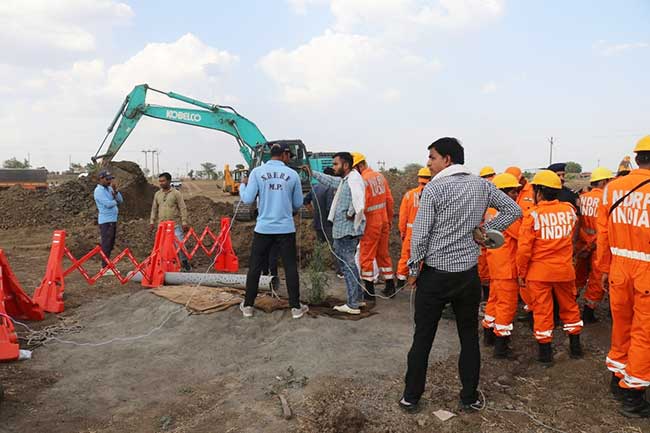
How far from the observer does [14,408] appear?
13.0ft

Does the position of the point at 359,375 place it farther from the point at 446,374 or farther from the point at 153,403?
the point at 153,403

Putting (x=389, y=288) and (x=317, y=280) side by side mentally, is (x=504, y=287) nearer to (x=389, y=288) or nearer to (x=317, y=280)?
(x=317, y=280)

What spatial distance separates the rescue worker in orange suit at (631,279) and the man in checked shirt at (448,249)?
0.83 m

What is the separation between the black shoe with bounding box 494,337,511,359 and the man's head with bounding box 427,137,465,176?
2215 mm

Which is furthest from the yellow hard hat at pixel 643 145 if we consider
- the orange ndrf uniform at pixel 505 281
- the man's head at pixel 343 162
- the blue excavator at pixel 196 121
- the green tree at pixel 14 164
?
the green tree at pixel 14 164

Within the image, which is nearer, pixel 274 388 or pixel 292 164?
pixel 274 388

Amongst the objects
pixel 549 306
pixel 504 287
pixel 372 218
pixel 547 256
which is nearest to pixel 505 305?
pixel 504 287

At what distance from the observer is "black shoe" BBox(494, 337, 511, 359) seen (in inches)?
194

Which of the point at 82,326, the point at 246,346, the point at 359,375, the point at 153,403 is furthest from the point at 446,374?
the point at 82,326

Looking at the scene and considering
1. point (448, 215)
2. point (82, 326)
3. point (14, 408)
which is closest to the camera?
point (448, 215)

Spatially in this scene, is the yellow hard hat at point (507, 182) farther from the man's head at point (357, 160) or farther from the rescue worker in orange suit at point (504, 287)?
the man's head at point (357, 160)

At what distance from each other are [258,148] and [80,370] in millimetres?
10240

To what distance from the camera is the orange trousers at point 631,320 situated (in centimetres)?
356

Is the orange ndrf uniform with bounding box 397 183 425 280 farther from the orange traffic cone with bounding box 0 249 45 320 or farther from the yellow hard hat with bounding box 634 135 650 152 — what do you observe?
the orange traffic cone with bounding box 0 249 45 320
